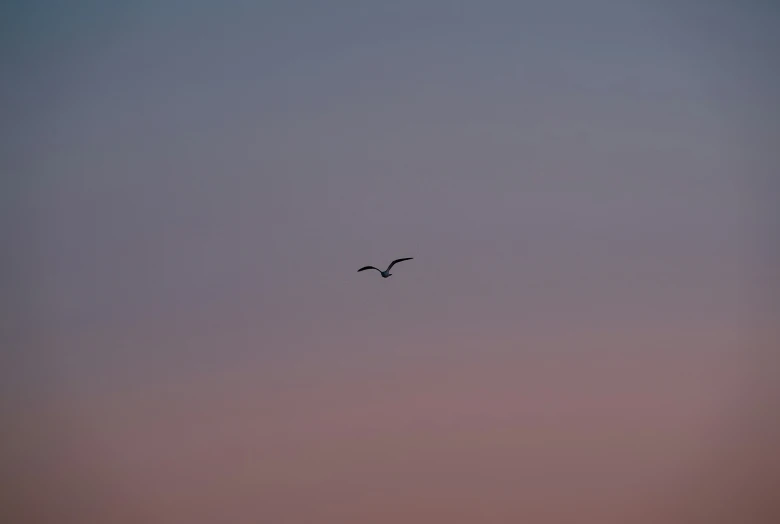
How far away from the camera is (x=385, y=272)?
56031mm
